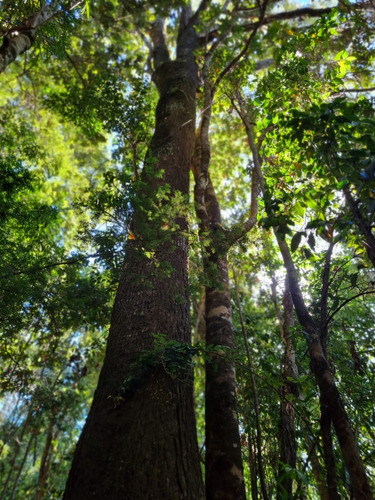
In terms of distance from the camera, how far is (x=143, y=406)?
2.18 meters

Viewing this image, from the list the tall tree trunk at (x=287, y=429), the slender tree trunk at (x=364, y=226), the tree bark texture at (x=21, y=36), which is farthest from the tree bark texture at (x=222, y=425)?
the tree bark texture at (x=21, y=36)

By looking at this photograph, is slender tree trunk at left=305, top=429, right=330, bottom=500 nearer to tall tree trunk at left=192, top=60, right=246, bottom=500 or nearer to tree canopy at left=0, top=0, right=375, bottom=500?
tree canopy at left=0, top=0, right=375, bottom=500

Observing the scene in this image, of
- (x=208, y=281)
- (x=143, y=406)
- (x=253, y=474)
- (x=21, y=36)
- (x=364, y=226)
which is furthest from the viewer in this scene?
(x=21, y=36)

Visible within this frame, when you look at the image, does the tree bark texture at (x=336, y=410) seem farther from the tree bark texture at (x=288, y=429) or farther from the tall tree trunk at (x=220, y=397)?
the tall tree trunk at (x=220, y=397)

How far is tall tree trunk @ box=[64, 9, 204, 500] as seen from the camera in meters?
1.83

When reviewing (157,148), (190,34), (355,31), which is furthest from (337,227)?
(190,34)

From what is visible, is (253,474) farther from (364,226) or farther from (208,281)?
(364,226)

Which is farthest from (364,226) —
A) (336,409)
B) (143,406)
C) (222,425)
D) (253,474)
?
(253,474)

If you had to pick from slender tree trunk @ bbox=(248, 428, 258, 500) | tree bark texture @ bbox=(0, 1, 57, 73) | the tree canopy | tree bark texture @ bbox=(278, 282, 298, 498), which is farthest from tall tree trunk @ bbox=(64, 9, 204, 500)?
tree bark texture @ bbox=(0, 1, 57, 73)

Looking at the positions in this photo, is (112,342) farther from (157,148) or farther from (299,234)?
(157,148)

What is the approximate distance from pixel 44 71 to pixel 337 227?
36.1 feet

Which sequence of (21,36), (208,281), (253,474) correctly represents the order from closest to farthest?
(253,474)
(208,281)
(21,36)

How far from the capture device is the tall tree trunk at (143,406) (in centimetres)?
183

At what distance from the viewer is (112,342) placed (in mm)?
2691
